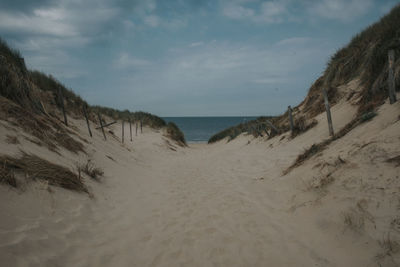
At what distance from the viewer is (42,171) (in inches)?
125

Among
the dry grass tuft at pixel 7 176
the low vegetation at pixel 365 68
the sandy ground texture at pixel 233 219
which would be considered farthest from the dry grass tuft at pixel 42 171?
the low vegetation at pixel 365 68

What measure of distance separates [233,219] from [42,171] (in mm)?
3307

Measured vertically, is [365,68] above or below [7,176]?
above

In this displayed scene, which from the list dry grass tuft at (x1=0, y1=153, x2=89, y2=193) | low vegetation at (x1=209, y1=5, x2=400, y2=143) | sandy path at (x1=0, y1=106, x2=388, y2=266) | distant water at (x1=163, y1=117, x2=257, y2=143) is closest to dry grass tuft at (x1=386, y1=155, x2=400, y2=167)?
sandy path at (x1=0, y1=106, x2=388, y2=266)

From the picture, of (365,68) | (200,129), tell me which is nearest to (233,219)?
(365,68)

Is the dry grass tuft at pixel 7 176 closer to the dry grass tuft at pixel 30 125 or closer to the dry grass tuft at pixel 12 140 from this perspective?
the dry grass tuft at pixel 12 140

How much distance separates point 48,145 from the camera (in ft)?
15.2

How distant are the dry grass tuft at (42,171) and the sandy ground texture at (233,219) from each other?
0.66 ft

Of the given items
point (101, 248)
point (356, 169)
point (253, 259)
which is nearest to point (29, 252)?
point (101, 248)

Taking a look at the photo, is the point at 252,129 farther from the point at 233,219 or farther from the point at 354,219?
the point at 354,219

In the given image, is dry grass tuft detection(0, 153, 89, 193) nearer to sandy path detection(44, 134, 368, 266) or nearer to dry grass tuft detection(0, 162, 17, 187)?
dry grass tuft detection(0, 162, 17, 187)

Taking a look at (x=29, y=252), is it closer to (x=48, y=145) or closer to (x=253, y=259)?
(x=253, y=259)

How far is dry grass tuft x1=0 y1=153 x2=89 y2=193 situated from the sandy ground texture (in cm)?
20

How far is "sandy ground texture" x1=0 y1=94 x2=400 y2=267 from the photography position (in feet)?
7.08
